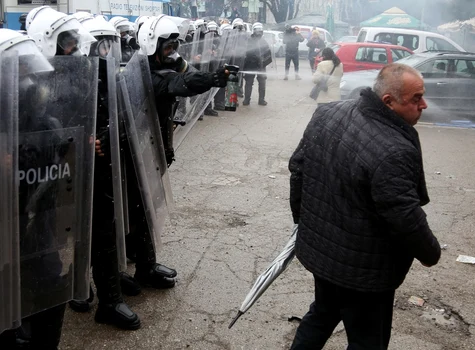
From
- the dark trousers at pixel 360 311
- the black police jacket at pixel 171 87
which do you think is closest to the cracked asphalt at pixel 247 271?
the dark trousers at pixel 360 311

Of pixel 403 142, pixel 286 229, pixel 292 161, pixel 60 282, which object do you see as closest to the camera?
pixel 403 142

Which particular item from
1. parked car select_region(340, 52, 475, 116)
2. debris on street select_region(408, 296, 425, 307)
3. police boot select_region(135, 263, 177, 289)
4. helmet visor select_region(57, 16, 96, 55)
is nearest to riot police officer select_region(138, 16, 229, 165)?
helmet visor select_region(57, 16, 96, 55)

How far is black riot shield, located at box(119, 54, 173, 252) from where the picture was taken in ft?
10.5

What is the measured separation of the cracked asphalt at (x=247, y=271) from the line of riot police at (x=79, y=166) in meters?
0.21

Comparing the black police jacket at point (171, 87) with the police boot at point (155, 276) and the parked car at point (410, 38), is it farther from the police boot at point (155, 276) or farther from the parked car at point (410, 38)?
the parked car at point (410, 38)

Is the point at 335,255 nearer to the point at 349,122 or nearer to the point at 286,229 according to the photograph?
the point at 349,122

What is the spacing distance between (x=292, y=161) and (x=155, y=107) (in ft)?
3.73

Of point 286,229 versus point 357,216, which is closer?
point 357,216

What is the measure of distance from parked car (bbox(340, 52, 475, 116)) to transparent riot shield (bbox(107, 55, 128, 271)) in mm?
9066

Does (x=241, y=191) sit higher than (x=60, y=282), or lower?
lower

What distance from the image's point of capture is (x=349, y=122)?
2.44 m

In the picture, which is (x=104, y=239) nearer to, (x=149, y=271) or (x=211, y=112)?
(x=149, y=271)

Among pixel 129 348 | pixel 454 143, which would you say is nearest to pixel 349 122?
pixel 129 348

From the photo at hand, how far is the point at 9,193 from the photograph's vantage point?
7.43 ft
